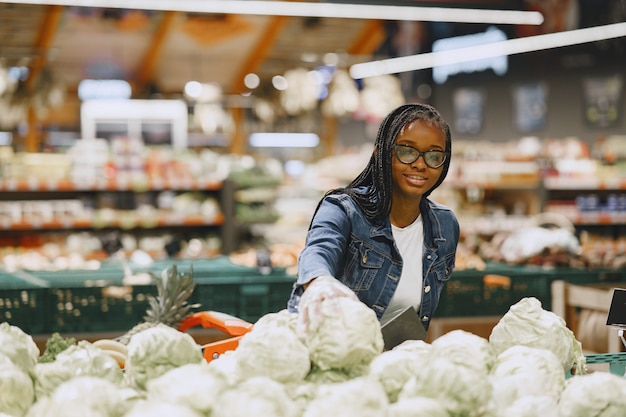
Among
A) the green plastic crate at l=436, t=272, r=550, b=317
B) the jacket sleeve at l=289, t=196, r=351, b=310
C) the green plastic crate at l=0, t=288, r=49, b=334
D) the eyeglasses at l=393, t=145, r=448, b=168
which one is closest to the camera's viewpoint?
the jacket sleeve at l=289, t=196, r=351, b=310

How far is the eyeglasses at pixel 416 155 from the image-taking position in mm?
2545

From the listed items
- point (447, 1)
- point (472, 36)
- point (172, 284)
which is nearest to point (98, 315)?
point (172, 284)

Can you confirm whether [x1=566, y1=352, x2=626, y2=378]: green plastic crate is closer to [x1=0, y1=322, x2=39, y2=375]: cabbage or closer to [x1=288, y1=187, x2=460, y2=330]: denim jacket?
[x1=288, y1=187, x2=460, y2=330]: denim jacket

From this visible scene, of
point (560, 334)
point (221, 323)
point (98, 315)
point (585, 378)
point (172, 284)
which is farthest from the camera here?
point (98, 315)

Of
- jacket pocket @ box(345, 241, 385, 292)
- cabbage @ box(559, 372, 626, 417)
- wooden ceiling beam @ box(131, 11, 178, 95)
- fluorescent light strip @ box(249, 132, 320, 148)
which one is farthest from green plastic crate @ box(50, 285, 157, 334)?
fluorescent light strip @ box(249, 132, 320, 148)

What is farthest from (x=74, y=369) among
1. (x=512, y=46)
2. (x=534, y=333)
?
(x=512, y=46)

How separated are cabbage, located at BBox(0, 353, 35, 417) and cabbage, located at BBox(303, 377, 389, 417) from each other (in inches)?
23.4

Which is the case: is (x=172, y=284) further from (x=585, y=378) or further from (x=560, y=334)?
(x=585, y=378)

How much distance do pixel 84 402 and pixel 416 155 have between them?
1.44 meters

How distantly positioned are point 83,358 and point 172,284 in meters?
1.45

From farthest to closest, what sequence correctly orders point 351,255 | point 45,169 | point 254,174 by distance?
1. point 254,174
2. point 45,169
3. point 351,255

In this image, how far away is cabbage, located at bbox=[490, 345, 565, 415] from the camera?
1.61m

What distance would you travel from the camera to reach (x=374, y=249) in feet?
8.80

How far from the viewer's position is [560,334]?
1.96m
